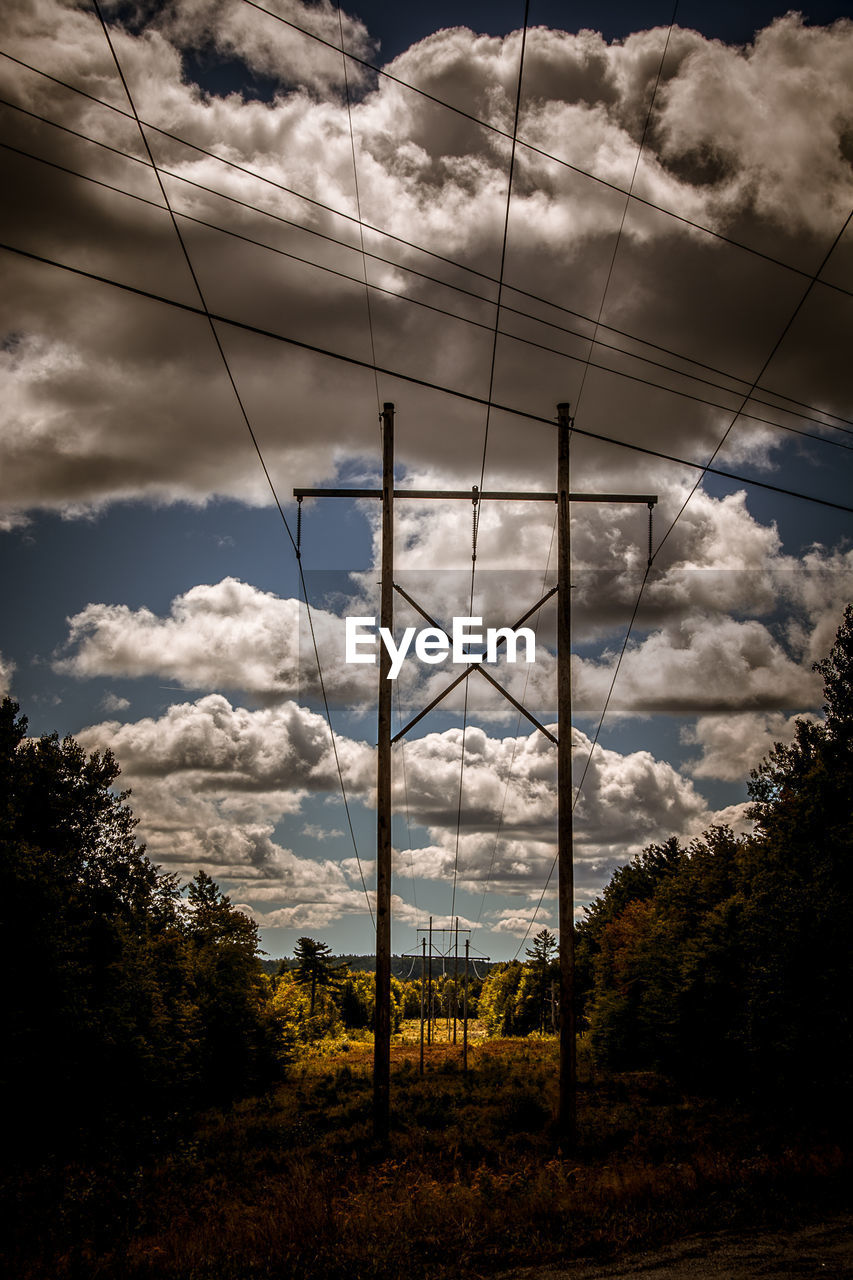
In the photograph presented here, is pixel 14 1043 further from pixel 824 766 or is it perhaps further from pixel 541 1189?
pixel 824 766

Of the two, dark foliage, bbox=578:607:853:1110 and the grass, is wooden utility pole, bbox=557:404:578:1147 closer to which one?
the grass

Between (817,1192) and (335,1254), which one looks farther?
(817,1192)

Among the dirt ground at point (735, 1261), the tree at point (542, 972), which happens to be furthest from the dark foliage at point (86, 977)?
the tree at point (542, 972)

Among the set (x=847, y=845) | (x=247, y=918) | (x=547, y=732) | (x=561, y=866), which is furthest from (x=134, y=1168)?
(x=247, y=918)

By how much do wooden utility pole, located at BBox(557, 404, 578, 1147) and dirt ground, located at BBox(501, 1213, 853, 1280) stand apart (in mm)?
4269

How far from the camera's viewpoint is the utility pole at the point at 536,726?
1421 cm

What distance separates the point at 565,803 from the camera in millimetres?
14727

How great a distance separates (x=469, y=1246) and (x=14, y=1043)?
16.7 m

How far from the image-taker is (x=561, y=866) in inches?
575

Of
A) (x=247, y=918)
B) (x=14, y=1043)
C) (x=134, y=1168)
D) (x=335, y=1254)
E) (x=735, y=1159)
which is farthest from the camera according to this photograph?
(x=247, y=918)

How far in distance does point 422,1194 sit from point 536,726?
25.3ft

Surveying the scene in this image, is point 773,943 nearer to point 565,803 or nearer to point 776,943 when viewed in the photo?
point 776,943

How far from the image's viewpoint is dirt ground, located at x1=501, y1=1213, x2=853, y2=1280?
27.4 feet

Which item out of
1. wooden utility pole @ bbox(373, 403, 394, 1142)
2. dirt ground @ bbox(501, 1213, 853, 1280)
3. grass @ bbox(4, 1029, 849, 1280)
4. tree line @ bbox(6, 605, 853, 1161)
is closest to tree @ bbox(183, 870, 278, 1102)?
tree line @ bbox(6, 605, 853, 1161)
